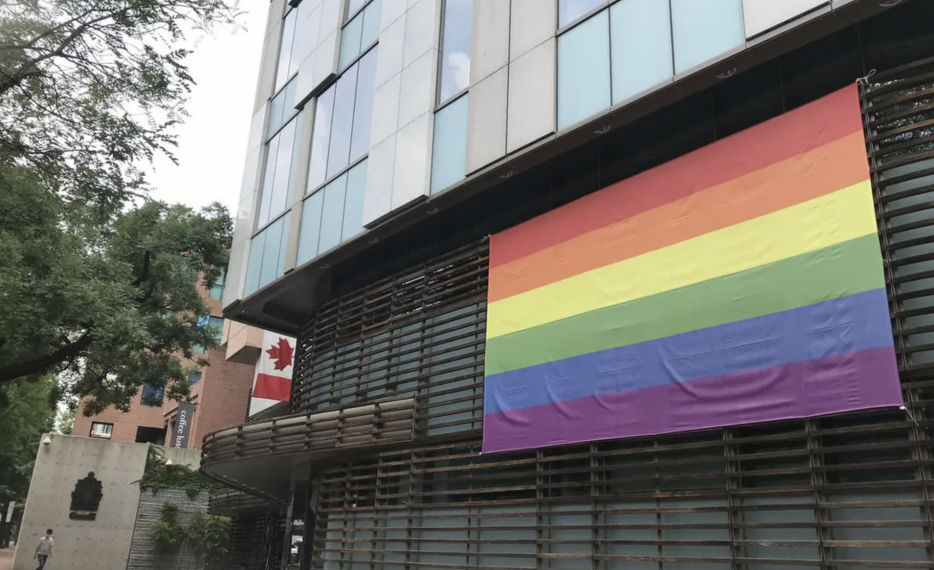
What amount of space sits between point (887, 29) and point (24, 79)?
10.6m

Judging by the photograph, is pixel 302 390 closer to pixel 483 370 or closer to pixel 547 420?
pixel 483 370

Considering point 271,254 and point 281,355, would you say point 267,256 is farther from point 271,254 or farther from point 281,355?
point 281,355

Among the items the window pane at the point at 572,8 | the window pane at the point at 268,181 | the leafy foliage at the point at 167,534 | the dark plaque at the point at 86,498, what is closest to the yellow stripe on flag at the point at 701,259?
the window pane at the point at 572,8

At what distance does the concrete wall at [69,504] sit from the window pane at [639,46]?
26711mm

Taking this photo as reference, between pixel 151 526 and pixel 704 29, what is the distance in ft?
91.8

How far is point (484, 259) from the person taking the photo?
1302 cm

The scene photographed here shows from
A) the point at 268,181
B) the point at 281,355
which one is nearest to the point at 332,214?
the point at 268,181

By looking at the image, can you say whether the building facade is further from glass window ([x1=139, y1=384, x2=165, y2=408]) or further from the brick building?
the brick building

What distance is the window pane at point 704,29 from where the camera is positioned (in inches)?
367

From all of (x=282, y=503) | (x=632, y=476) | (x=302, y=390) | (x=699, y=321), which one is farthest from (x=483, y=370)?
(x=282, y=503)

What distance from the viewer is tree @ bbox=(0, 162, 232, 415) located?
35.8 ft

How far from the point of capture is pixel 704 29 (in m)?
9.62

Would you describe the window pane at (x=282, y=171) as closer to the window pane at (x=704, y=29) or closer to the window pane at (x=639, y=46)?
the window pane at (x=639, y=46)

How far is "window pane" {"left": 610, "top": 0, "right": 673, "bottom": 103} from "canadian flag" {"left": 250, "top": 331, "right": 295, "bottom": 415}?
18.2m
